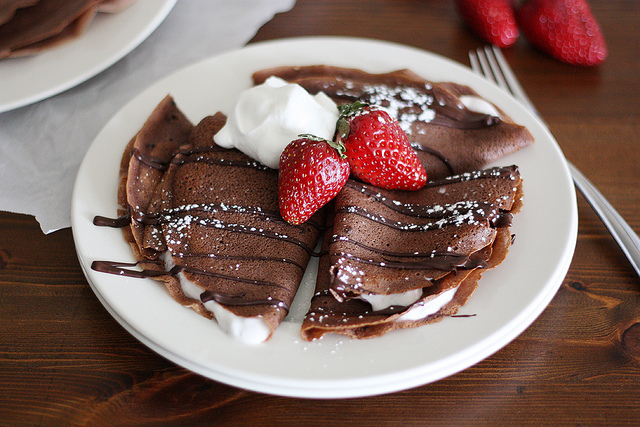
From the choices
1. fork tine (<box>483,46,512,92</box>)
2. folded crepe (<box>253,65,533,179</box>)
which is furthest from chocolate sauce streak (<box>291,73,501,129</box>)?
fork tine (<box>483,46,512,92</box>)

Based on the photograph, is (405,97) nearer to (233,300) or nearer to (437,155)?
(437,155)

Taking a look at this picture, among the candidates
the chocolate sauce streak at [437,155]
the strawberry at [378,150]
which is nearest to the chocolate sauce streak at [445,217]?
the strawberry at [378,150]

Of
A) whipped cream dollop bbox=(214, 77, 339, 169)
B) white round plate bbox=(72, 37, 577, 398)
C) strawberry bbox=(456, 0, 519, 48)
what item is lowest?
white round plate bbox=(72, 37, 577, 398)

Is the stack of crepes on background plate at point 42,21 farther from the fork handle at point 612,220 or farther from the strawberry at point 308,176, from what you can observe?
the fork handle at point 612,220

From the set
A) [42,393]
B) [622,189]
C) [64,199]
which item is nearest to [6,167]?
[64,199]

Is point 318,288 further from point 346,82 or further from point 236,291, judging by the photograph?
point 346,82

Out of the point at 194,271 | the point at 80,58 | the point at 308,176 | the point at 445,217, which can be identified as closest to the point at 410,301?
the point at 445,217

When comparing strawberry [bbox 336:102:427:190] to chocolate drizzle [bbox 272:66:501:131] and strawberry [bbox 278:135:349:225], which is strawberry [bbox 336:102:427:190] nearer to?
strawberry [bbox 278:135:349:225]
